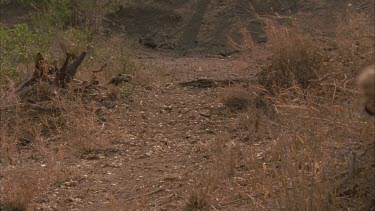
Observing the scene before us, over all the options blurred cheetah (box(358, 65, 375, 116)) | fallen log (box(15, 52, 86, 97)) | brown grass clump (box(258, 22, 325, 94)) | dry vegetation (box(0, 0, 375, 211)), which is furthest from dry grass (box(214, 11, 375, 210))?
fallen log (box(15, 52, 86, 97))

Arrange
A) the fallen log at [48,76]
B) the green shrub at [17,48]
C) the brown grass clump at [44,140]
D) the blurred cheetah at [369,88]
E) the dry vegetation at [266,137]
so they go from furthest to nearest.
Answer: the green shrub at [17,48], the fallen log at [48,76], the brown grass clump at [44,140], the dry vegetation at [266,137], the blurred cheetah at [369,88]

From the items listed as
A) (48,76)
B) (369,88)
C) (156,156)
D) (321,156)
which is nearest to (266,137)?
(156,156)

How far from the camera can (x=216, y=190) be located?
5105 millimetres

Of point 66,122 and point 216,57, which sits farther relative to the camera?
point 216,57

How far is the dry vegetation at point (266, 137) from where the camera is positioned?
14.3ft

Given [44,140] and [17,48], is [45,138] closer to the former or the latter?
[44,140]

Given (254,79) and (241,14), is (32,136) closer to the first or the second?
(254,79)

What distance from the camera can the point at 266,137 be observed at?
649cm

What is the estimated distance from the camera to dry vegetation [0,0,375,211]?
436 cm

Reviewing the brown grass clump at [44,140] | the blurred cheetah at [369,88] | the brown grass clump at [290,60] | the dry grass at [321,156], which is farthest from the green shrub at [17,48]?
the blurred cheetah at [369,88]

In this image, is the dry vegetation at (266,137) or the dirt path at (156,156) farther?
the dirt path at (156,156)

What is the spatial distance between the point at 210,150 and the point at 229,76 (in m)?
3.07

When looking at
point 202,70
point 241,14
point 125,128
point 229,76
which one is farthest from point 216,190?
point 241,14

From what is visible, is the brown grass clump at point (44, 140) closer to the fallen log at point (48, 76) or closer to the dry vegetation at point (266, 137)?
the dry vegetation at point (266, 137)
